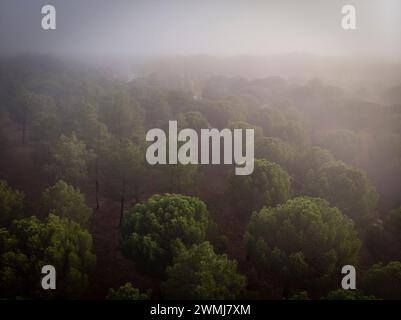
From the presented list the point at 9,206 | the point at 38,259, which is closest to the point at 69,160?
the point at 9,206

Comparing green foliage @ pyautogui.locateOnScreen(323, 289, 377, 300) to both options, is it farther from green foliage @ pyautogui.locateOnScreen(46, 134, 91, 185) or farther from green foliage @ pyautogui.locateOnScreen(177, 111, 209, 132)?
green foliage @ pyautogui.locateOnScreen(177, 111, 209, 132)

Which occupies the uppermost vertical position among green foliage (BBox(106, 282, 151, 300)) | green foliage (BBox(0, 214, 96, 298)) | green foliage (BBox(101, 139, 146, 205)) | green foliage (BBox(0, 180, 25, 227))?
green foliage (BBox(101, 139, 146, 205))

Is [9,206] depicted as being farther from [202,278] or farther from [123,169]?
[202,278]

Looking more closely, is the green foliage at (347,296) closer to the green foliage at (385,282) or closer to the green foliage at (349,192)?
the green foliage at (385,282)

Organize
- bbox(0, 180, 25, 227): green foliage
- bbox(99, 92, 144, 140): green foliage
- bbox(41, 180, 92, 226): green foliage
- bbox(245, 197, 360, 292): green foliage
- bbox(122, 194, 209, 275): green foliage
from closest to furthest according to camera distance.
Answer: bbox(245, 197, 360, 292): green foliage → bbox(122, 194, 209, 275): green foliage → bbox(0, 180, 25, 227): green foliage → bbox(41, 180, 92, 226): green foliage → bbox(99, 92, 144, 140): green foliage

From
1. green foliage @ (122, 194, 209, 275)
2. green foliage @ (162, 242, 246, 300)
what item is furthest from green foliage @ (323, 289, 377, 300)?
green foliage @ (122, 194, 209, 275)
